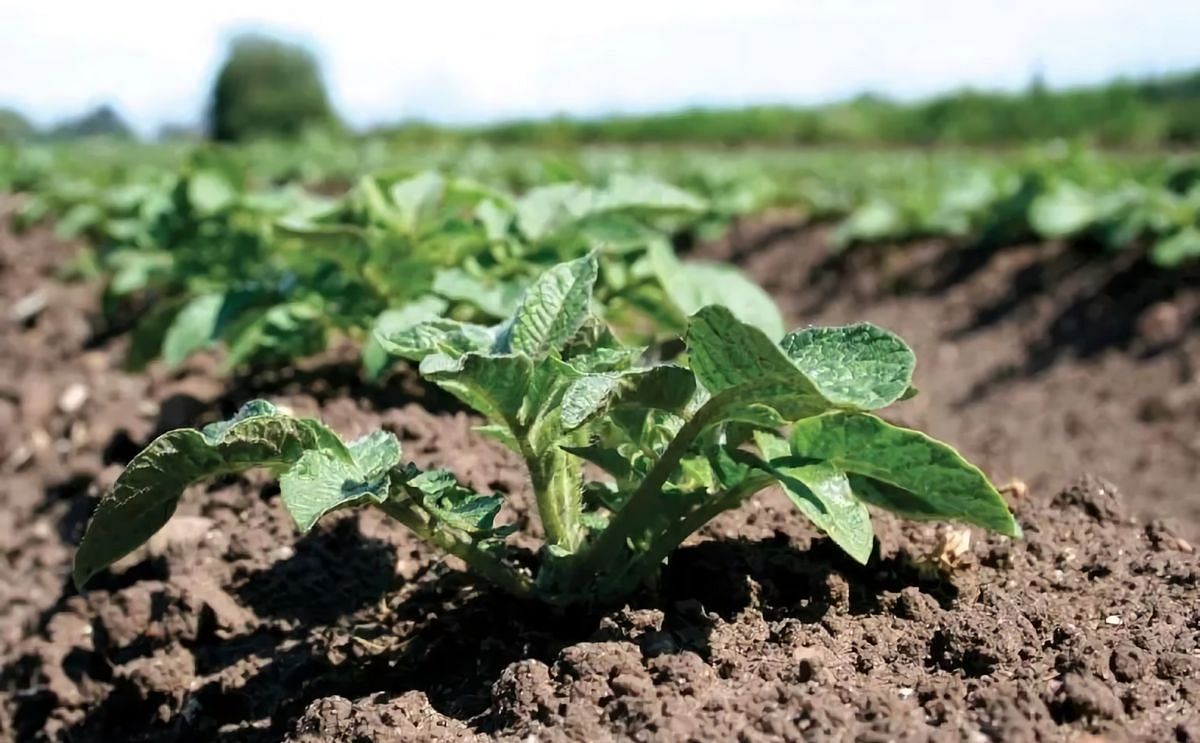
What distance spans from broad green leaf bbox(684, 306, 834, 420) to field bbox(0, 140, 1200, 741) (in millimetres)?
334

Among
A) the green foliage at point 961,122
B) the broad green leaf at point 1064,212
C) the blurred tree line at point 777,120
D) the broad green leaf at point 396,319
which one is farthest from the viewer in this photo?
the blurred tree line at point 777,120

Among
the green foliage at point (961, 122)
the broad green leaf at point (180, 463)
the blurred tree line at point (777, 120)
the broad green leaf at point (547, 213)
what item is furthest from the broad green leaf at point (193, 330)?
the green foliage at point (961, 122)

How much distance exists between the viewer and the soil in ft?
5.05

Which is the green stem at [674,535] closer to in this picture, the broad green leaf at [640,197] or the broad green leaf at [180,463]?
the broad green leaf at [180,463]

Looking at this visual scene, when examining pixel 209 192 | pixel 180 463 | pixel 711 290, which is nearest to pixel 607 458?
pixel 180 463

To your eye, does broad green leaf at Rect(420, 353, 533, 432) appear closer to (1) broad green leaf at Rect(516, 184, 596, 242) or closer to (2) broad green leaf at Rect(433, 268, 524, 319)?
(2) broad green leaf at Rect(433, 268, 524, 319)

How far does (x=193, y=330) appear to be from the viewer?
3.13 metres

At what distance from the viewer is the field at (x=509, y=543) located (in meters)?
1.61

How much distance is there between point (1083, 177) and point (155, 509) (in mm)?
6588

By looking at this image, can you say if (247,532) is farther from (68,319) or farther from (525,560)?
(68,319)

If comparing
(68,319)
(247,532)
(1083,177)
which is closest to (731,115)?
(1083,177)

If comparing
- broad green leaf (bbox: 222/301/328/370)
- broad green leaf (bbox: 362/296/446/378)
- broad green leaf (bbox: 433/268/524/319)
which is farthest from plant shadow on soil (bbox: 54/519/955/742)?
broad green leaf (bbox: 222/301/328/370)

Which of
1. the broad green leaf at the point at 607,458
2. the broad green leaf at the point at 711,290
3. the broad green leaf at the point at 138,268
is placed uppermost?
the broad green leaf at the point at 711,290

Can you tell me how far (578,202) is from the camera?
3074 millimetres
